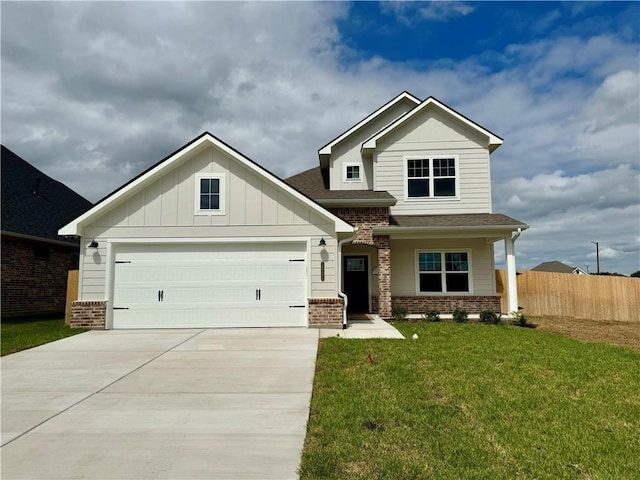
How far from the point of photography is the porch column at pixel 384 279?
44.3 feet

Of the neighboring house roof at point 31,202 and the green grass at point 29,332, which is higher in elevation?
the neighboring house roof at point 31,202

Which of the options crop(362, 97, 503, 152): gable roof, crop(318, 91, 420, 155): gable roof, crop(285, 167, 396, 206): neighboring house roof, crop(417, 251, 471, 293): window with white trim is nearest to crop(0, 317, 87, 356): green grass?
crop(285, 167, 396, 206): neighboring house roof

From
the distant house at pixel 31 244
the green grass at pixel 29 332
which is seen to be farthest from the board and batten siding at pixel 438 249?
the distant house at pixel 31 244

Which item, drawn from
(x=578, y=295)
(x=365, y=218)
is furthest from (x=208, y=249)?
(x=578, y=295)

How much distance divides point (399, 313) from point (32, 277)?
13464 mm

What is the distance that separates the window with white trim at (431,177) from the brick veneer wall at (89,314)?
10583mm

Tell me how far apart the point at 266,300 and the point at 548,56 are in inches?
422

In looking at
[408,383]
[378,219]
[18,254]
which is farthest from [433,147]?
[18,254]

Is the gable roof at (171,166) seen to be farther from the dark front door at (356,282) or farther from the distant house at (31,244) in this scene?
the distant house at (31,244)

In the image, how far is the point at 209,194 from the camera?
11.3 metres

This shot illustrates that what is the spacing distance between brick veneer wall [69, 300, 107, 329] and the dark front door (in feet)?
26.0

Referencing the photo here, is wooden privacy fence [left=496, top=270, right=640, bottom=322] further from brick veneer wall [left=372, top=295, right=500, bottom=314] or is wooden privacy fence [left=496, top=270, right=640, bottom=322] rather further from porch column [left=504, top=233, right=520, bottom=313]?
porch column [left=504, top=233, right=520, bottom=313]

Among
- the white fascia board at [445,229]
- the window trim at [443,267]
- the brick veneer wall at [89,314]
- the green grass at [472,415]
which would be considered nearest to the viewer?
the green grass at [472,415]

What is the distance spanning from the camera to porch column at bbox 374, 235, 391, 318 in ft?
44.3
